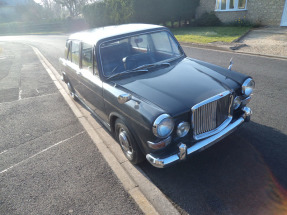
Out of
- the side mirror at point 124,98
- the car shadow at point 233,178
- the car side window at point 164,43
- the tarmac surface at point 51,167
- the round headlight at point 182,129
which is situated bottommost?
the tarmac surface at point 51,167

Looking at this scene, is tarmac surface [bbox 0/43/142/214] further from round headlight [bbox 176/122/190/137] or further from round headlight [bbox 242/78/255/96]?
round headlight [bbox 242/78/255/96]

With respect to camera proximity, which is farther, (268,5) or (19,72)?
(268,5)

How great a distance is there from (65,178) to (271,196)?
279 cm

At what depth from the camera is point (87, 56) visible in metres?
3.86

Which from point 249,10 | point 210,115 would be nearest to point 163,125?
point 210,115

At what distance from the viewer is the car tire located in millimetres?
2970

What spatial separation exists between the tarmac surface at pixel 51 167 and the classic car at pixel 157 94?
614 mm

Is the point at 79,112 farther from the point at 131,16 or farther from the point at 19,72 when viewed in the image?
the point at 131,16

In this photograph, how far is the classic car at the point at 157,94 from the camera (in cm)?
258

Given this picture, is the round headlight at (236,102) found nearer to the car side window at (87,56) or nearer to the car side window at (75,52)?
the car side window at (87,56)

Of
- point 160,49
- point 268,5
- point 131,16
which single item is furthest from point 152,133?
point 131,16

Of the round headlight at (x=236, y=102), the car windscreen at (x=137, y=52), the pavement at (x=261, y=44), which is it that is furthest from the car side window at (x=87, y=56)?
the pavement at (x=261, y=44)

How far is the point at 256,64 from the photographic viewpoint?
24.1 feet

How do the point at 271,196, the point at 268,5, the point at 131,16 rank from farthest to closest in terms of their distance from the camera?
the point at 131,16 < the point at 268,5 < the point at 271,196
